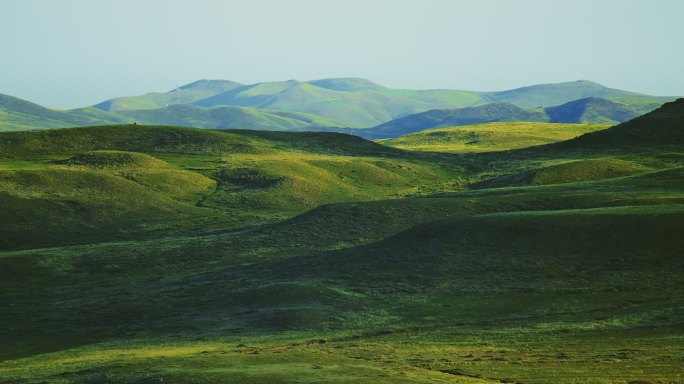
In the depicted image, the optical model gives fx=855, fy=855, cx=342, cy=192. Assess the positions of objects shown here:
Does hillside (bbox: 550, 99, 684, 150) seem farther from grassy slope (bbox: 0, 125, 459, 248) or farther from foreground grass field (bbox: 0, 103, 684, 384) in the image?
foreground grass field (bbox: 0, 103, 684, 384)

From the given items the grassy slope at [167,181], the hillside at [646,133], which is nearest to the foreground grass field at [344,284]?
the grassy slope at [167,181]

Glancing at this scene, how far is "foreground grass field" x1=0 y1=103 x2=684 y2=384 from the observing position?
1715 inches

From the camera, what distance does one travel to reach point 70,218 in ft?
390

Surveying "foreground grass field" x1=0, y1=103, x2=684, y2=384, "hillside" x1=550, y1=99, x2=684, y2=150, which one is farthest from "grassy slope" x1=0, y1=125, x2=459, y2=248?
"hillside" x1=550, y1=99, x2=684, y2=150

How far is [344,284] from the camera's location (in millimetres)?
68438

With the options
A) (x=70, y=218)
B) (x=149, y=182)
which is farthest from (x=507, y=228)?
(x=149, y=182)

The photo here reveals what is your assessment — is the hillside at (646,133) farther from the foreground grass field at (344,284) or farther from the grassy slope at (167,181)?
the foreground grass field at (344,284)

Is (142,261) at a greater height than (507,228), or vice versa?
(507,228)

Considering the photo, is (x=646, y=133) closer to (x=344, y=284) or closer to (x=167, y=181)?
(x=167, y=181)

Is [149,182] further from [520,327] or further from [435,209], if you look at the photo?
[520,327]

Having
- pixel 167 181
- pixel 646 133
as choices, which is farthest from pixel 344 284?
pixel 646 133

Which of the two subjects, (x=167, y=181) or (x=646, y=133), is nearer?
(x=167, y=181)

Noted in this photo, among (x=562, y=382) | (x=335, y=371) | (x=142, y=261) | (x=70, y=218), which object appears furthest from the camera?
(x=70, y=218)

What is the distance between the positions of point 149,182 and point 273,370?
352 feet
